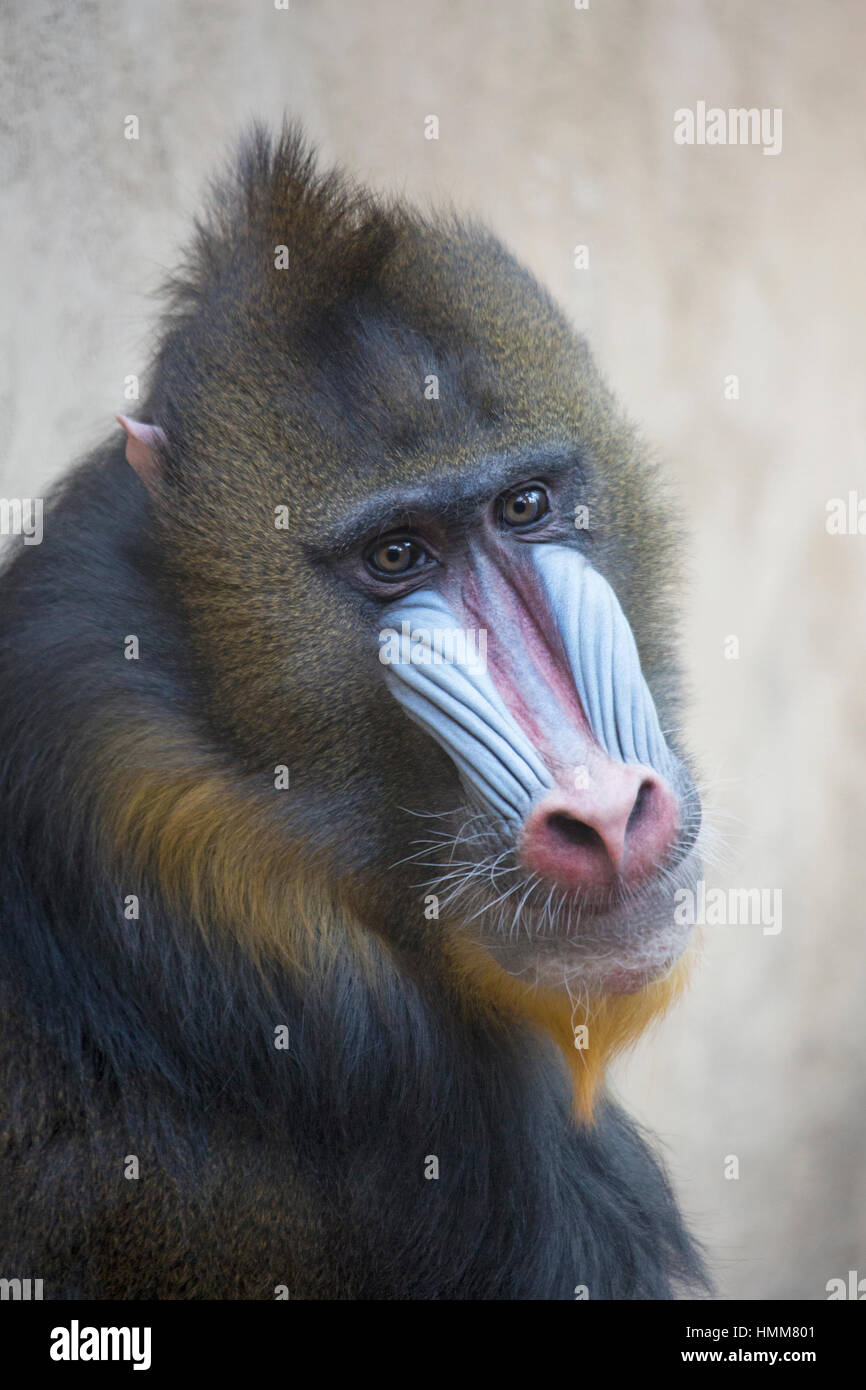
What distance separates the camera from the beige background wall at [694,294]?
2664 mm

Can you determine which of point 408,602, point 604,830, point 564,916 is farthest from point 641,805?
point 408,602

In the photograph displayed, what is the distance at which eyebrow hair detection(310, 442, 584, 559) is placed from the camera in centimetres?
198

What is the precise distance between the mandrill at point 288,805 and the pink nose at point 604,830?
0.29ft

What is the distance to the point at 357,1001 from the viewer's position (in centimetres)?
209

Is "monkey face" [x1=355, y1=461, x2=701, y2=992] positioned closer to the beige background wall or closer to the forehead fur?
the forehead fur

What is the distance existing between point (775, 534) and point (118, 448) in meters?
1.99

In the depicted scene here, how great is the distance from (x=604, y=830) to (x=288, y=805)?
0.52m

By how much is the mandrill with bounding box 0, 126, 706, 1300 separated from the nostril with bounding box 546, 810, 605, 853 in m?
0.12

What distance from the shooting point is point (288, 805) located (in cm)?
205

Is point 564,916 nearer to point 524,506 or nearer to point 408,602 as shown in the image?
point 408,602

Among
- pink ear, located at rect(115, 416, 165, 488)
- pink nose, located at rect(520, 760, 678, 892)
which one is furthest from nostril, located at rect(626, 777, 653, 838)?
pink ear, located at rect(115, 416, 165, 488)
